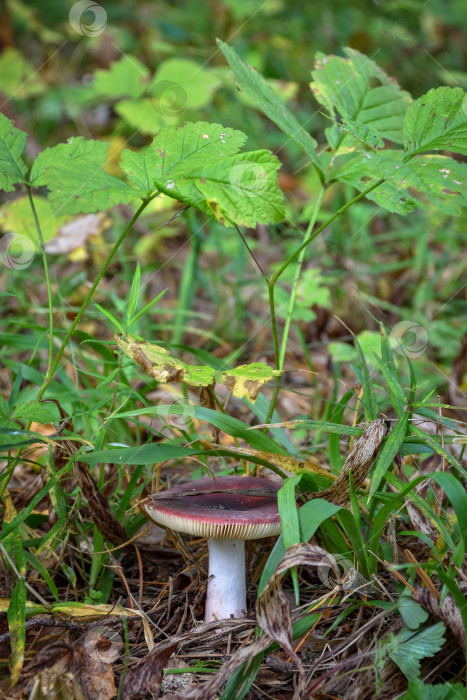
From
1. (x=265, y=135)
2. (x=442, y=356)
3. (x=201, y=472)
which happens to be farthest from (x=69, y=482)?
(x=265, y=135)

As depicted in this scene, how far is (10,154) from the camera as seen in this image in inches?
49.8

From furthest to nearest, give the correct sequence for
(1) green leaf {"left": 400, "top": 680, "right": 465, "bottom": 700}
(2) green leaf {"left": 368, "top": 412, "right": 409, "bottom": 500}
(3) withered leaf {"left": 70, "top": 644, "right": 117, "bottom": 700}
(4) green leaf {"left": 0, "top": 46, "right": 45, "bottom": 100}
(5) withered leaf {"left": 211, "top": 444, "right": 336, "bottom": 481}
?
(4) green leaf {"left": 0, "top": 46, "right": 45, "bottom": 100} < (5) withered leaf {"left": 211, "top": 444, "right": 336, "bottom": 481} < (2) green leaf {"left": 368, "top": 412, "right": 409, "bottom": 500} < (3) withered leaf {"left": 70, "top": 644, "right": 117, "bottom": 700} < (1) green leaf {"left": 400, "top": 680, "right": 465, "bottom": 700}

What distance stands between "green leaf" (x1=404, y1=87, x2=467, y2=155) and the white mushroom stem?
0.92 metres

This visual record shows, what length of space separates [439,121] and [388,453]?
0.66 meters

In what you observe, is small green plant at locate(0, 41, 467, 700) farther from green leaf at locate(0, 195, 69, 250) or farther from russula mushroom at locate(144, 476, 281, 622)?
green leaf at locate(0, 195, 69, 250)

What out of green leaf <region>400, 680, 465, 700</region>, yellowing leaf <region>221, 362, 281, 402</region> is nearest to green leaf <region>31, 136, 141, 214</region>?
yellowing leaf <region>221, 362, 281, 402</region>

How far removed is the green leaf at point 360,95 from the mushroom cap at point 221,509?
2.92 ft

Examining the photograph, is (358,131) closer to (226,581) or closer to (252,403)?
(252,403)

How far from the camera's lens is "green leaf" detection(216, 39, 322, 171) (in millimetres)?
1317

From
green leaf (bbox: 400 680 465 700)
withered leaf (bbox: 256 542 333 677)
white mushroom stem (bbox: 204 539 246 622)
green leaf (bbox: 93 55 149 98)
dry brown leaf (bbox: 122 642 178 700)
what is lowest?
white mushroom stem (bbox: 204 539 246 622)

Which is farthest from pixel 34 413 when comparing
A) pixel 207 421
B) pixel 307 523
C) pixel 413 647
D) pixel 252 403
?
pixel 413 647

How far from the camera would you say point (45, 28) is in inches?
161

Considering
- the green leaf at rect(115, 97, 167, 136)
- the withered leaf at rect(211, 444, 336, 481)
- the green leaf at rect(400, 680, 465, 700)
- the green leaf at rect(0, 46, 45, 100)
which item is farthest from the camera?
the green leaf at rect(0, 46, 45, 100)

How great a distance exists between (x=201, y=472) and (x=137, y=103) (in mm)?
2342
